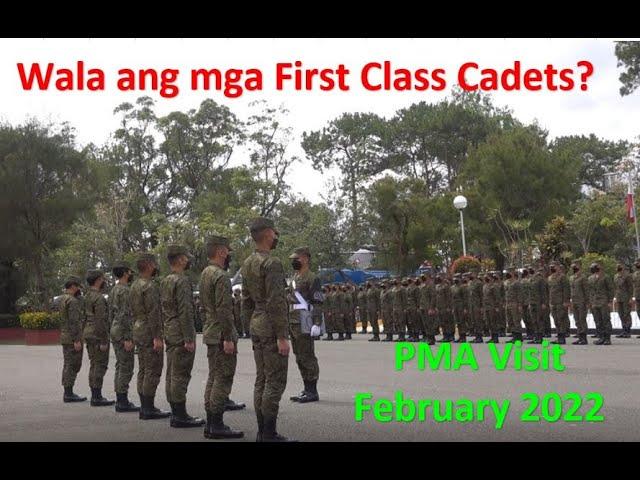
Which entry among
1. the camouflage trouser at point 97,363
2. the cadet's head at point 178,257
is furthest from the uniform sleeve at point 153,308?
the camouflage trouser at point 97,363

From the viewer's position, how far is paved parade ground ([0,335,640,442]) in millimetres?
8711

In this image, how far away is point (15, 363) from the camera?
72.5 feet

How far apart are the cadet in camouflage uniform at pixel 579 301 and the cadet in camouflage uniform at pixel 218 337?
1331cm

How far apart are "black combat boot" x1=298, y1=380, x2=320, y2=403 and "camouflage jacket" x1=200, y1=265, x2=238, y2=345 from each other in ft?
8.99

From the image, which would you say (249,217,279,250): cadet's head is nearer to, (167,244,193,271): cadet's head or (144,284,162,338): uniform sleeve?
(167,244,193,271): cadet's head

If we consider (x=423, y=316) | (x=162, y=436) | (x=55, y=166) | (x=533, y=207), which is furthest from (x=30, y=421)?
(x=533, y=207)

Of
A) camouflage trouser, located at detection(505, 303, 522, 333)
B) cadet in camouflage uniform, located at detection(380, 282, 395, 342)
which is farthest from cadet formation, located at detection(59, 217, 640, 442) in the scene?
cadet in camouflage uniform, located at detection(380, 282, 395, 342)

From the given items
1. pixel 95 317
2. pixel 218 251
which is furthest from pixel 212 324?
pixel 95 317

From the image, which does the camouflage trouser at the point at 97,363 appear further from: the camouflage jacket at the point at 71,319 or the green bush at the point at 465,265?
the green bush at the point at 465,265

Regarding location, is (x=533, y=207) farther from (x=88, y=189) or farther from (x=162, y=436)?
(x=162, y=436)

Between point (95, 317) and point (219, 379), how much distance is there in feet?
13.6

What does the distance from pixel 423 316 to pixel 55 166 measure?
21.5 m

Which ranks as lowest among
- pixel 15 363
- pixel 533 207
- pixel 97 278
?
pixel 15 363

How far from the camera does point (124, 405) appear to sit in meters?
11.4
